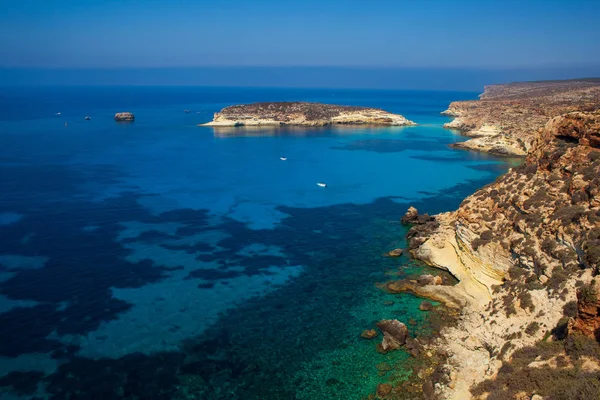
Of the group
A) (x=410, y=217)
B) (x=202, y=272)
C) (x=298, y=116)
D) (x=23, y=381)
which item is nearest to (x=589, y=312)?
(x=202, y=272)

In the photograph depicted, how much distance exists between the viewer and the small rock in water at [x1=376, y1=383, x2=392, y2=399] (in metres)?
19.5

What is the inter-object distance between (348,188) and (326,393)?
3962cm

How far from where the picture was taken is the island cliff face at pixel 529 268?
697 inches

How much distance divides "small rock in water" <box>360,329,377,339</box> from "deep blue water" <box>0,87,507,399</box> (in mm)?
404

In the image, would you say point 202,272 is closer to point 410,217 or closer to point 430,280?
point 430,280

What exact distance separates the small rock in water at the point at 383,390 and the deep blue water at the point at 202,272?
1.45ft

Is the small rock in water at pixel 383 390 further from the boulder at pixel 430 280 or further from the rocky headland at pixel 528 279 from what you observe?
the boulder at pixel 430 280

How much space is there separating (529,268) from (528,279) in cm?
105

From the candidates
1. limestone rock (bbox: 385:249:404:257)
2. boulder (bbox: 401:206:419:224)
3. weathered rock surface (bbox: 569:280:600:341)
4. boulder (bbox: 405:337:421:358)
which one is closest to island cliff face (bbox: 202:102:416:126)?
boulder (bbox: 401:206:419:224)

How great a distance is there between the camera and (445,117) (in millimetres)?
152500

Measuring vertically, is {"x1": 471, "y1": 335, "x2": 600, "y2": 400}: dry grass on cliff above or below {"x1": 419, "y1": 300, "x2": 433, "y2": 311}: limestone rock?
above

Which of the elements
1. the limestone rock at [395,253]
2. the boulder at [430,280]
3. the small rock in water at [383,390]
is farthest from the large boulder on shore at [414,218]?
the small rock in water at [383,390]

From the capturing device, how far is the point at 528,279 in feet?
78.7

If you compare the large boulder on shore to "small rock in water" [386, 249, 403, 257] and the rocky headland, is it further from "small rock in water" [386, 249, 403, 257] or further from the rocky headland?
"small rock in water" [386, 249, 403, 257]
